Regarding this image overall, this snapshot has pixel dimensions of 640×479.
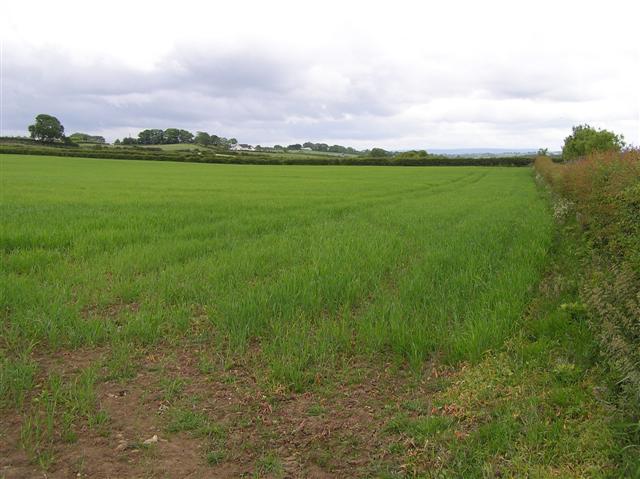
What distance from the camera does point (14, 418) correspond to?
3.29 meters

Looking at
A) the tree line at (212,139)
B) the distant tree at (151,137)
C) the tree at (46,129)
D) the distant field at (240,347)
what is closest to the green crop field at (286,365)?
the distant field at (240,347)

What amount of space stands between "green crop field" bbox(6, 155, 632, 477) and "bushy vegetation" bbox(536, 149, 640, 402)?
0.32 metres

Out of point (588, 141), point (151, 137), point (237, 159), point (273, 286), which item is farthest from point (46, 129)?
point (273, 286)

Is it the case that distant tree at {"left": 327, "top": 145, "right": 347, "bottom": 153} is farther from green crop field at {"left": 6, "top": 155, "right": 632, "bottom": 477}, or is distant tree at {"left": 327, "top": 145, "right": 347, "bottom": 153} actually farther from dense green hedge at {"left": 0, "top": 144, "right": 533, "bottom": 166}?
green crop field at {"left": 6, "top": 155, "right": 632, "bottom": 477}

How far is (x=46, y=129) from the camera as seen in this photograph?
333 ft

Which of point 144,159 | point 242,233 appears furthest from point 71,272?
point 144,159

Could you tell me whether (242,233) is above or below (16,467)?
above

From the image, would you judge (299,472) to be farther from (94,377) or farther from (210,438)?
(94,377)

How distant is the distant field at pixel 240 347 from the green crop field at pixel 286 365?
18 mm

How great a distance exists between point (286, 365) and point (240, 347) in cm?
63

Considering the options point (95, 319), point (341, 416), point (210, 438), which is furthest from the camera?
point (95, 319)

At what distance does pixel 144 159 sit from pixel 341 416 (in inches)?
3111

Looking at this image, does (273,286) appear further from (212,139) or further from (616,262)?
(212,139)

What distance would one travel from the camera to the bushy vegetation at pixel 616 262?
3.46m
